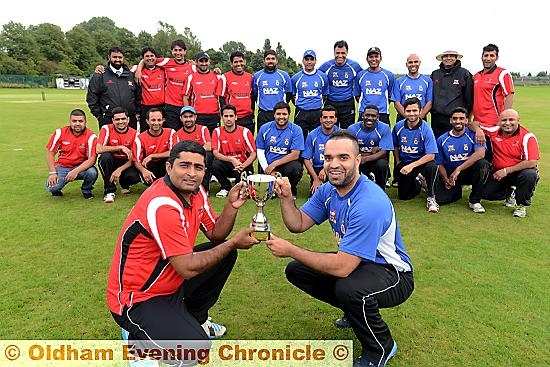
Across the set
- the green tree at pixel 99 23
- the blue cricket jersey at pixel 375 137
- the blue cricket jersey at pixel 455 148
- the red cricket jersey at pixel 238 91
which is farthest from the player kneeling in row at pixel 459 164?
the green tree at pixel 99 23

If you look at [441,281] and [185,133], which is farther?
[185,133]

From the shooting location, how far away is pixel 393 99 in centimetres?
847

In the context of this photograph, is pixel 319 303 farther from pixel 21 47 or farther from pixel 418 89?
pixel 21 47

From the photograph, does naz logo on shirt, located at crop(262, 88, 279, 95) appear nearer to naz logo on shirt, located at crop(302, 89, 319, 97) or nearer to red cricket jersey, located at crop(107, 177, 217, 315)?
naz logo on shirt, located at crop(302, 89, 319, 97)

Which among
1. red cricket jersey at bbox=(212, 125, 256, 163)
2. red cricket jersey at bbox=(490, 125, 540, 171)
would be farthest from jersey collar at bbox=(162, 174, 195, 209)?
red cricket jersey at bbox=(490, 125, 540, 171)

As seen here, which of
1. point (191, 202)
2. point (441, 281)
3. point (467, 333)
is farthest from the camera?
point (441, 281)

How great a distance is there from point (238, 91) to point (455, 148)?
4217 mm

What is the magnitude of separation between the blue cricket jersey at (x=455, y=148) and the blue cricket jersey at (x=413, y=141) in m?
0.30

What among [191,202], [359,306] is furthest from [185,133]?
[359,306]

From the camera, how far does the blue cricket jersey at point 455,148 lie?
717cm

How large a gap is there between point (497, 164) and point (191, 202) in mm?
5570

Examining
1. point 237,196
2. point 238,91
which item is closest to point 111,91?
point 238,91

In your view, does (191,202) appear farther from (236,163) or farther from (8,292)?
A: (236,163)

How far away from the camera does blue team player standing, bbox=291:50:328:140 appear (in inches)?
341
